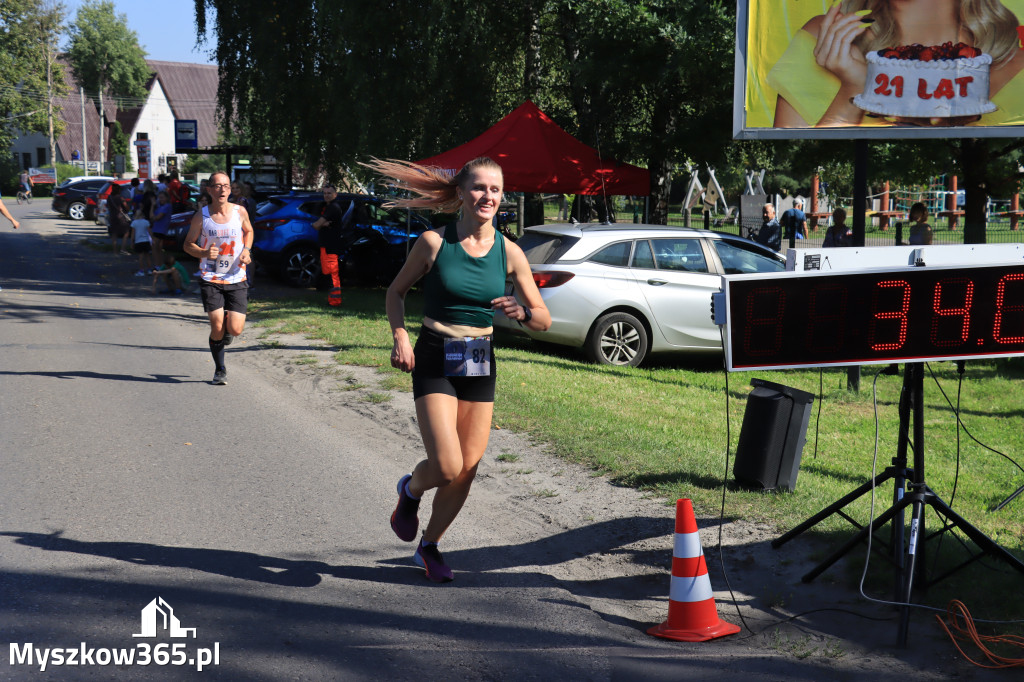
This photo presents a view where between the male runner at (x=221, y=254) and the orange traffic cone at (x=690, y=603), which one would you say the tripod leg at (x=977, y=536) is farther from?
the male runner at (x=221, y=254)

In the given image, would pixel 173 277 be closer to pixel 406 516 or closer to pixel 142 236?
pixel 142 236

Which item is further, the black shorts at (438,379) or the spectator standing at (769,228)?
the spectator standing at (769,228)

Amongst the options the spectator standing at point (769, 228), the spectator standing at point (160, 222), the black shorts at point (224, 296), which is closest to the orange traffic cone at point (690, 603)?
the black shorts at point (224, 296)

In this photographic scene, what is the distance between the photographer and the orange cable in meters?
4.12

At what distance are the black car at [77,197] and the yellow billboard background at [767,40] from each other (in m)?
40.4

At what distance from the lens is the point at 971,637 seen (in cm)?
433

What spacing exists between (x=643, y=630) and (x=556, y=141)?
12087 mm

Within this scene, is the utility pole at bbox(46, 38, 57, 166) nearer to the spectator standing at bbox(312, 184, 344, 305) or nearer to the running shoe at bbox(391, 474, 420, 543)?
the spectator standing at bbox(312, 184, 344, 305)

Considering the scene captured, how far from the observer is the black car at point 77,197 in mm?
45384

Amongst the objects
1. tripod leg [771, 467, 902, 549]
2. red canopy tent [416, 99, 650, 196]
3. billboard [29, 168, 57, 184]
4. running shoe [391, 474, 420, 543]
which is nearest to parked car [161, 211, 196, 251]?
red canopy tent [416, 99, 650, 196]

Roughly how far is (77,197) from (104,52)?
63.1 meters

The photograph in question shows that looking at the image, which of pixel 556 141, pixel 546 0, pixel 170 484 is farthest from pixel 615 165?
pixel 170 484

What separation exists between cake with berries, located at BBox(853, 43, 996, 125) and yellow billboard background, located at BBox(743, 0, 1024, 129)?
41 centimetres

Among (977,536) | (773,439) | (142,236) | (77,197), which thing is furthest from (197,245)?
(77,197)
